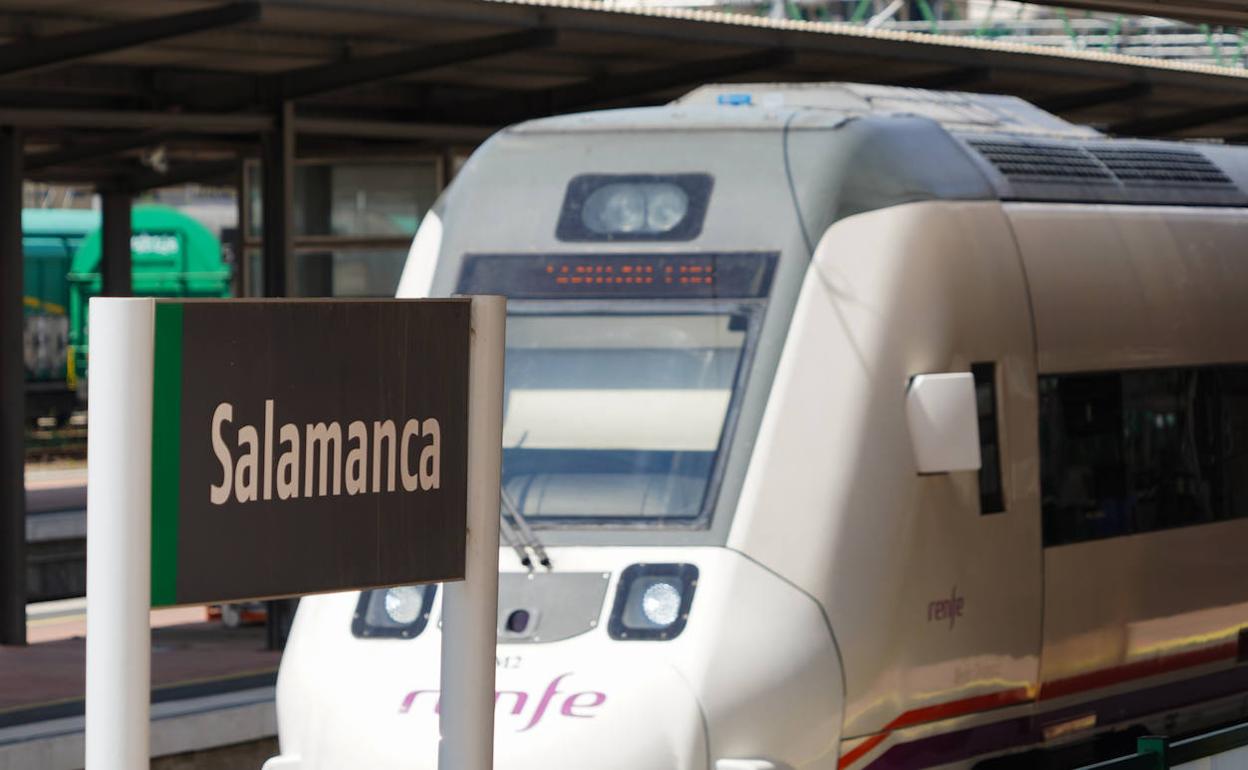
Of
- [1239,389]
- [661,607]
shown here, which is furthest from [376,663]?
[1239,389]

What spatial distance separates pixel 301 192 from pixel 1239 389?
25.9 feet

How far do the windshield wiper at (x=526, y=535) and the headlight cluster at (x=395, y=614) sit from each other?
13.8 inches

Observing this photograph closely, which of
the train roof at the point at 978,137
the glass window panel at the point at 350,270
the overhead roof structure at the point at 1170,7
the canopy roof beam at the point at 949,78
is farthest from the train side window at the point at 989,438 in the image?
the glass window panel at the point at 350,270

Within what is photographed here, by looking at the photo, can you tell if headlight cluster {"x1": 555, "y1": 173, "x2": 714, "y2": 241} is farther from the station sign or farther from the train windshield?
the station sign

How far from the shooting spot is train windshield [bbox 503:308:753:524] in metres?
7.82

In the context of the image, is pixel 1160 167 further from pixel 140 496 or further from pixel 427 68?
pixel 140 496

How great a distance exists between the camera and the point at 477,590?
517 cm

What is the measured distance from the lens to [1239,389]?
32.4ft

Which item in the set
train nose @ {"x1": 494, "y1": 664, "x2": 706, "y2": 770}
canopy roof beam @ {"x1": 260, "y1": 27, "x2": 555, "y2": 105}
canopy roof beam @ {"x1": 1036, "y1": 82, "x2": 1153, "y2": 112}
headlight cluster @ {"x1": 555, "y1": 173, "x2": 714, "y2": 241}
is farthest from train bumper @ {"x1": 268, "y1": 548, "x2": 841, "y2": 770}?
canopy roof beam @ {"x1": 1036, "y1": 82, "x2": 1153, "y2": 112}

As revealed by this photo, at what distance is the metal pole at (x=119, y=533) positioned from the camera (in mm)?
4418

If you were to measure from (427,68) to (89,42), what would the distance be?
1.98m

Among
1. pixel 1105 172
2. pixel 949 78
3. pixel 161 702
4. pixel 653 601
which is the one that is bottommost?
pixel 161 702

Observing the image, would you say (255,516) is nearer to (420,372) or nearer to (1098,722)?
(420,372)

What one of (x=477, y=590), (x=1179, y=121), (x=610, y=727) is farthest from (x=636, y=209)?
(x=1179, y=121)
